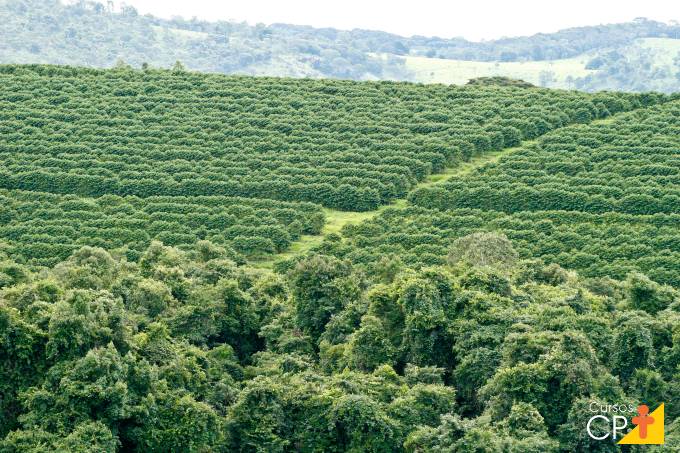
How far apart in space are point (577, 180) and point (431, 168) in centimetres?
1154

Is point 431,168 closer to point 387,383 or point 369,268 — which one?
point 369,268

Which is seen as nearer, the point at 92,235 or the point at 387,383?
the point at 387,383

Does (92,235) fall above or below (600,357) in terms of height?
below

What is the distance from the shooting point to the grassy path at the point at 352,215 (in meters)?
81.4

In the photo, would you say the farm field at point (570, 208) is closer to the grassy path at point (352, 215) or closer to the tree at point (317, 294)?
the grassy path at point (352, 215)

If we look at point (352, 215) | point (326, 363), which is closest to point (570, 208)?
point (352, 215)

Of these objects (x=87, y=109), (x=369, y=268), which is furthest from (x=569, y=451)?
(x=87, y=109)

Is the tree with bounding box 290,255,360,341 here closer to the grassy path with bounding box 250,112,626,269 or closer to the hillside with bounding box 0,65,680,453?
the hillside with bounding box 0,65,680,453

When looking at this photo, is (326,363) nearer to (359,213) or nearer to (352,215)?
(352,215)

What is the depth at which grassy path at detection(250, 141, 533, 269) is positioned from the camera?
267 feet

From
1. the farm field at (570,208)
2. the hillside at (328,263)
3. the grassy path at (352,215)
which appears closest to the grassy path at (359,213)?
the grassy path at (352,215)

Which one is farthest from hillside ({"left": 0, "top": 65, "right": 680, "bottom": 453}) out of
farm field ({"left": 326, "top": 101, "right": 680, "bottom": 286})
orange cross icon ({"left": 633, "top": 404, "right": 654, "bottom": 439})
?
orange cross icon ({"left": 633, "top": 404, "right": 654, "bottom": 439})

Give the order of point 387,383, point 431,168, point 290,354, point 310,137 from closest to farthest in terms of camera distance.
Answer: point 387,383 → point 290,354 → point 431,168 → point 310,137

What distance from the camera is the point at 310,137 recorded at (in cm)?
10169
